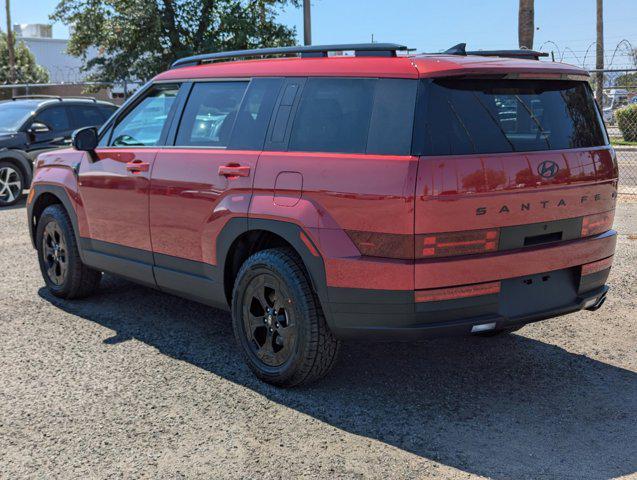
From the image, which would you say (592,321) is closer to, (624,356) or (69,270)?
(624,356)

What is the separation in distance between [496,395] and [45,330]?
334 cm

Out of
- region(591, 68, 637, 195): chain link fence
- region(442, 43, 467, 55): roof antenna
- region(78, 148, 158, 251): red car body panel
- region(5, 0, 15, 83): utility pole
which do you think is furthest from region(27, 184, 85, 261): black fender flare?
region(5, 0, 15, 83): utility pole

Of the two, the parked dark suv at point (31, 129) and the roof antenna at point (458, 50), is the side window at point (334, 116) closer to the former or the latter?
the roof antenna at point (458, 50)

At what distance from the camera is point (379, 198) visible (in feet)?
12.6

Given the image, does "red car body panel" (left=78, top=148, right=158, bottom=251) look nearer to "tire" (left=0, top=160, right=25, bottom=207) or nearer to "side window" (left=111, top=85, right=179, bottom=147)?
"side window" (left=111, top=85, right=179, bottom=147)

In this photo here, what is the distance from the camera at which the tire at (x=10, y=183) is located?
12.6m

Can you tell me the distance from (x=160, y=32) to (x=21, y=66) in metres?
24.6

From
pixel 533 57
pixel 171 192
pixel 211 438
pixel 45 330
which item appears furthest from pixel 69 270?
pixel 533 57

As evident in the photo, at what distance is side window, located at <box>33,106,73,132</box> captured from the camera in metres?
13.1

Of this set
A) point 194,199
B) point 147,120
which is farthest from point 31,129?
point 194,199

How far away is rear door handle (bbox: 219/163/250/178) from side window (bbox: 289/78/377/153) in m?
0.35

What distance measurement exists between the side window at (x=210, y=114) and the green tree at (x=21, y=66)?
147ft

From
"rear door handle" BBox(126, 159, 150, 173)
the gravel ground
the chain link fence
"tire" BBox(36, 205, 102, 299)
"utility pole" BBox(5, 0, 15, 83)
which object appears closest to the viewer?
the gravel ground

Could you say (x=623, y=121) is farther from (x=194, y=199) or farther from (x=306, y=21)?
(x=194, y=199)
